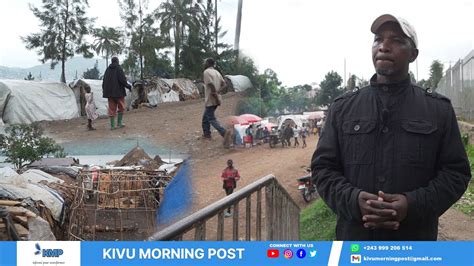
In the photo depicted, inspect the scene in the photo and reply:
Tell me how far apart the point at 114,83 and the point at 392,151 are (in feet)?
3.43

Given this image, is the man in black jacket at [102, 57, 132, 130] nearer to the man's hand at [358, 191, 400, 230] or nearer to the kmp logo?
the kmp logo

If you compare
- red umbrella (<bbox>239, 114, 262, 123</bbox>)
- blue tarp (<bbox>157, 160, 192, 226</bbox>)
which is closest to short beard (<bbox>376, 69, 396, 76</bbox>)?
red umbrella (<bbox>239, 114, 262, 123</bbox>)

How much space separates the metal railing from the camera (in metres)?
1.55

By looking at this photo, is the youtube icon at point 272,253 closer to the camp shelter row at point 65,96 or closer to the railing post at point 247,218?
the railing post at point 247,218

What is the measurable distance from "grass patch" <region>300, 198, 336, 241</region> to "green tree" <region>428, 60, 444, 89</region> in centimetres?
78

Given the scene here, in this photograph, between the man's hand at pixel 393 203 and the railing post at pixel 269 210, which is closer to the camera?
the man's hand at pixel 393 203

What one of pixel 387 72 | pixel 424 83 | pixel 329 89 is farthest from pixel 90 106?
pixel 424 83

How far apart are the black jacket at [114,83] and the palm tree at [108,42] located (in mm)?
38

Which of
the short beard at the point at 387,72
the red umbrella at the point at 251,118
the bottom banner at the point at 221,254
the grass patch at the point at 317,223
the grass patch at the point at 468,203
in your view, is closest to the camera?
the short beard at the point at 387,72

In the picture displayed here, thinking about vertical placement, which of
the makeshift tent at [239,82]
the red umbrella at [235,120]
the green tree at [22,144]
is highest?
the makeshift tent at [239,82]

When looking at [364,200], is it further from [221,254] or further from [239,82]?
[239,82]

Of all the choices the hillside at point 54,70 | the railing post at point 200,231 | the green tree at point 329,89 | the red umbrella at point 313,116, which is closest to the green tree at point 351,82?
the green tree at point 329,89

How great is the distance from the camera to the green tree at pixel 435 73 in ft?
6.98

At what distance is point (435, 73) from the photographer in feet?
7.06
